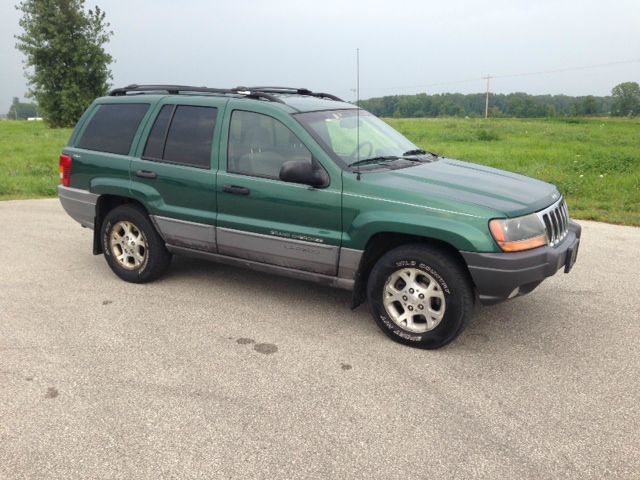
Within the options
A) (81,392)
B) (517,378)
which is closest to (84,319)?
(81,392)

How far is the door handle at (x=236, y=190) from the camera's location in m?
4.68

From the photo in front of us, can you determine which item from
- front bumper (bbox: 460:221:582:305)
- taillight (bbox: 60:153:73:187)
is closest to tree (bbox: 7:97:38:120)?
taillight (bbox: 60:153:73:187)

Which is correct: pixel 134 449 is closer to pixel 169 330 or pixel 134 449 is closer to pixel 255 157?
pixel 169 330

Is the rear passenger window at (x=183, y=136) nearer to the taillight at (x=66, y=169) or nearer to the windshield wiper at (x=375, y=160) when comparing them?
the taillight at (x=66, y=169)

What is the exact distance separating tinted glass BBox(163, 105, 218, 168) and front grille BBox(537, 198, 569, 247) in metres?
2.63

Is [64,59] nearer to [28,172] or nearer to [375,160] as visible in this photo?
[28,172]

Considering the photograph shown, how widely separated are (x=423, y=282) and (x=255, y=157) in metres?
1.65

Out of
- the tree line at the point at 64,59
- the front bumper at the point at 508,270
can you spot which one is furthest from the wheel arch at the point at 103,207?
the tree line at the point at 64,59

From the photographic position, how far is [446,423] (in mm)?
3252

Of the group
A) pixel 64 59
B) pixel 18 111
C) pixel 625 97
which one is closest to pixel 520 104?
pixel 625 97

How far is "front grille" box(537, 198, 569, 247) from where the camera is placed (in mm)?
4164

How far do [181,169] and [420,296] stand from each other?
228 centimetres

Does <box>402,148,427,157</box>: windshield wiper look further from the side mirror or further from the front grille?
the front grille

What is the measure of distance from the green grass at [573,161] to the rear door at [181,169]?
20.3ft
